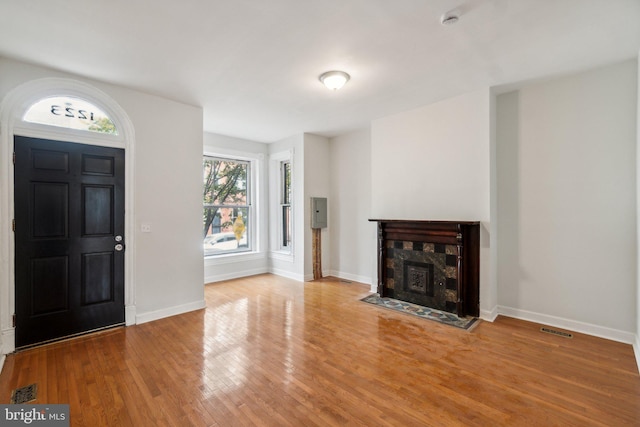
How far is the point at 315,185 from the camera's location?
5832 millimetres

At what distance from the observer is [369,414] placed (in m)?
1.94

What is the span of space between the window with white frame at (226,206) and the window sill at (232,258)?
16cm

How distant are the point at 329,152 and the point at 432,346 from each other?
13.8ft

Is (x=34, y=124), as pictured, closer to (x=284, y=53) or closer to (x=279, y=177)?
(x=284, y=53)

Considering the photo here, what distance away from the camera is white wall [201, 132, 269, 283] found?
18.3 ft

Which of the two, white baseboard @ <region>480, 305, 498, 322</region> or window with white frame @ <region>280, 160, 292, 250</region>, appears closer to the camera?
white baseboard @ <region>480, 305, 498, 322</region>

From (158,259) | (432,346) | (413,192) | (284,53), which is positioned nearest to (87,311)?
(158,259)

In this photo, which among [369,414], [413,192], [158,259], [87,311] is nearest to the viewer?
[369,414]

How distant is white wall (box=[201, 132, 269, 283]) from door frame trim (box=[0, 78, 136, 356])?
80.1 inches

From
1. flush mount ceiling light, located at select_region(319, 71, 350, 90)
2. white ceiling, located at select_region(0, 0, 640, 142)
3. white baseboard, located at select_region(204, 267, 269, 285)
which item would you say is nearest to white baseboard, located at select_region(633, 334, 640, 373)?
white ceiling, located at select_region(0, 0, 640, 142)

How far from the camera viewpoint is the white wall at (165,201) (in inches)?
141

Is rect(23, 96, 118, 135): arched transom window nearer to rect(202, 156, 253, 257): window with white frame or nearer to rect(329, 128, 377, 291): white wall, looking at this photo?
rect(202, 156, 253, 257): window with white frame
